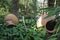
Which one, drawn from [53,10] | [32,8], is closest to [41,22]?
[53,10]

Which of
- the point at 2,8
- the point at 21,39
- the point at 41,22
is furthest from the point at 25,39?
the point at 2,8

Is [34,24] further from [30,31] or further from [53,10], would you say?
[53,10]

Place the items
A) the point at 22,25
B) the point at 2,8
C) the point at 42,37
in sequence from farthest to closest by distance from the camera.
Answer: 1. the point at 2,8
2. the point at 22,25
3. the point at 42,37

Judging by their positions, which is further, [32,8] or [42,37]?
[32,8]

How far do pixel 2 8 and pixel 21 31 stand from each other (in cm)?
175

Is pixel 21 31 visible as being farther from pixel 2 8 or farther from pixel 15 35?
pixel 2 8

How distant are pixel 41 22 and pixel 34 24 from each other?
30cm

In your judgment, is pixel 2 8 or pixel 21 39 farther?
pixel 2 8

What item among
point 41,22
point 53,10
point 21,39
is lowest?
point 21,39

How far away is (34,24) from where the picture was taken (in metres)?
3.24

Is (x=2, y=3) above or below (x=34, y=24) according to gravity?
above

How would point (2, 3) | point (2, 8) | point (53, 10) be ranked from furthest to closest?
1. point (2, 8)
2. point (2, 3)
3. point (53, 10)

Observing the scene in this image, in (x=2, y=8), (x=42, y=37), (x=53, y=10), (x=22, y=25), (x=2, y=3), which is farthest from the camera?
(x=2, y=8)

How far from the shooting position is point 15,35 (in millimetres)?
2928
